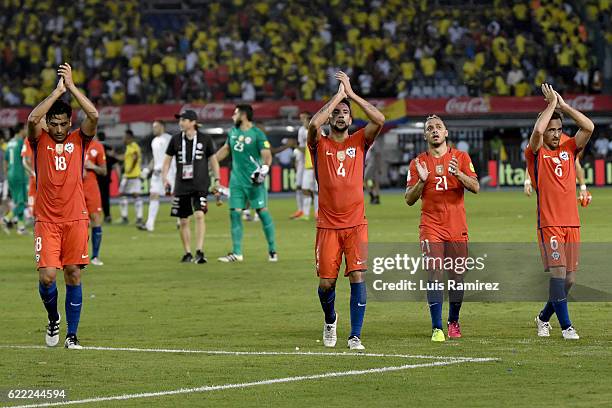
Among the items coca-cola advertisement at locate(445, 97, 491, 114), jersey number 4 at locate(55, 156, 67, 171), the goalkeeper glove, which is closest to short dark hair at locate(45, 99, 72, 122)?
jersey number 4 at locate(55, 156, 67, 171)

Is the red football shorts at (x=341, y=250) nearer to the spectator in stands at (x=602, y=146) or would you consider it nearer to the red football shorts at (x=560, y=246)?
the red football shorts at (x=560, y=246)

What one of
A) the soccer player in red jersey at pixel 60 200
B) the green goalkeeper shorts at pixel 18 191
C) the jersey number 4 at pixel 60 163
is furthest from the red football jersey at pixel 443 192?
the green goalkeeper shorts at pixel 18 191

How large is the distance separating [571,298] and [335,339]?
4.10 m

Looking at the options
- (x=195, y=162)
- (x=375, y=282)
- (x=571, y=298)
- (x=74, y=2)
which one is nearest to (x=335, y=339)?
(x=375, y=282)

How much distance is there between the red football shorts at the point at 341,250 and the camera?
12.6 metres

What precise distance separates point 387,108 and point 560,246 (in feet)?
118

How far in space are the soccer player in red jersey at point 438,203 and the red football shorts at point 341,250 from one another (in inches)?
27.5

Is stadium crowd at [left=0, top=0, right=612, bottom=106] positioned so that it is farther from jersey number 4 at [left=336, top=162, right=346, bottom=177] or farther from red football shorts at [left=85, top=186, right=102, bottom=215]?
jersey number 4 at [left=336, top=162, right=346, bottom=177]

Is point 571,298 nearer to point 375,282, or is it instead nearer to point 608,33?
point 375,282

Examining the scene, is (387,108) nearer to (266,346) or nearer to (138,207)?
(138,207)

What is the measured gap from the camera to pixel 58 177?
12758mm

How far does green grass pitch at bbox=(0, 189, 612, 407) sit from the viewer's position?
10141mm

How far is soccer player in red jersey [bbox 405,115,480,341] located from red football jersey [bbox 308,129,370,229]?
58cm

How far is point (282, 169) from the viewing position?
48375mm
